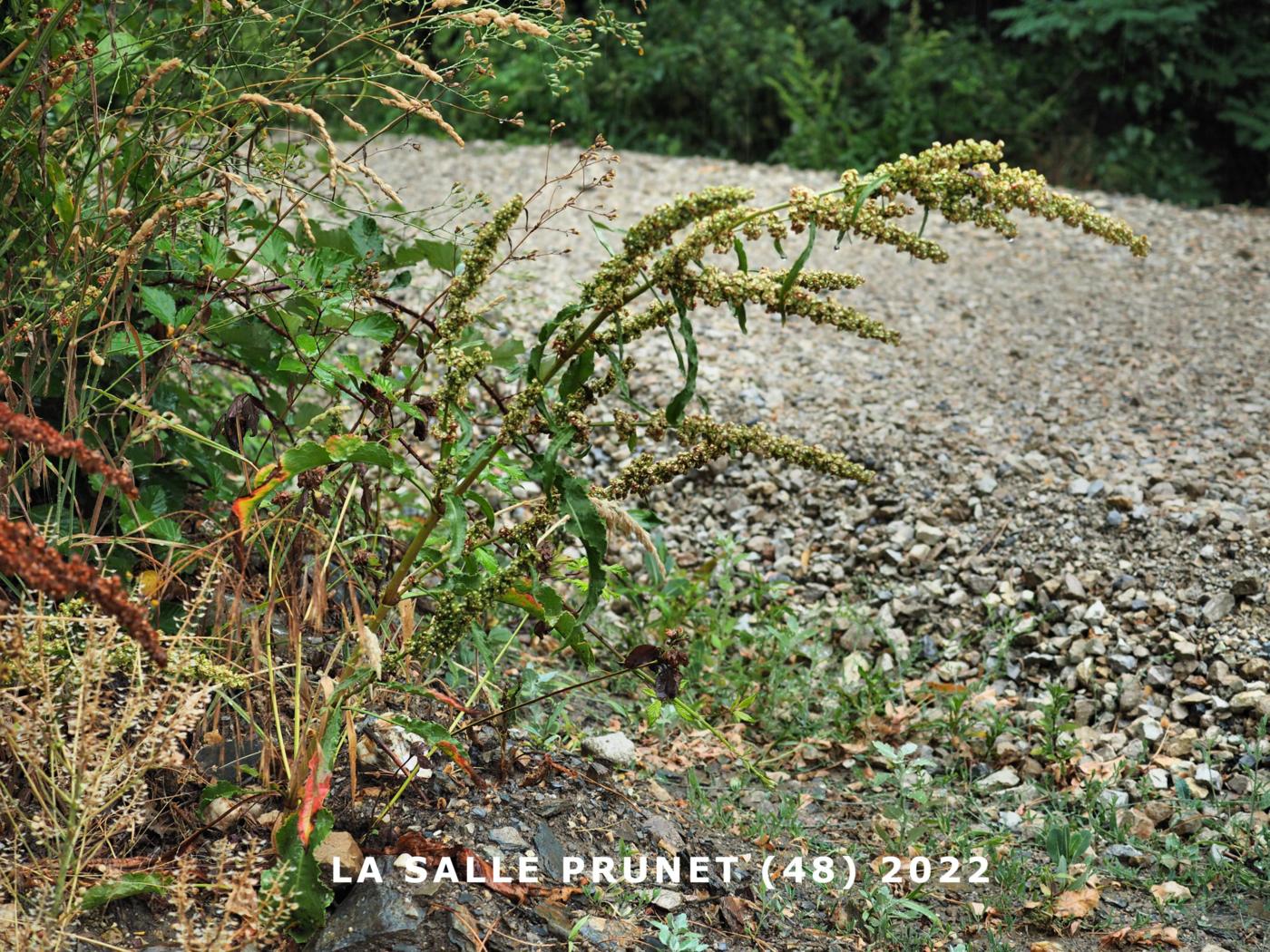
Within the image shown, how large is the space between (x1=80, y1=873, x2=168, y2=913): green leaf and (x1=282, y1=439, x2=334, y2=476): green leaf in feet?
2.01

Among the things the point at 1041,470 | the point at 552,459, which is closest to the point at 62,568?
the point at 552,459

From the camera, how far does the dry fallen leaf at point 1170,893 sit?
7.48 ft

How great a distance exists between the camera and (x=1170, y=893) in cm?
229

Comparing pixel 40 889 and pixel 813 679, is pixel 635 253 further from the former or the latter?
pixel 813 679

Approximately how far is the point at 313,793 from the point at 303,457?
1.60ft

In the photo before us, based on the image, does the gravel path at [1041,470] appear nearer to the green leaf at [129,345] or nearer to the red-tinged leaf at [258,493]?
the green leaf at [129,345]

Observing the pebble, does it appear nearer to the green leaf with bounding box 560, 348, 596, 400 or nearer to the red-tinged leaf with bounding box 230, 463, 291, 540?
the green leaf with bounding box 560, 348, 596, 400

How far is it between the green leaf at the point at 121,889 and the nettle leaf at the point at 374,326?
984mm

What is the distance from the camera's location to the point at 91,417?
2246mm

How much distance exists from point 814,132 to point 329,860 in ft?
22.2

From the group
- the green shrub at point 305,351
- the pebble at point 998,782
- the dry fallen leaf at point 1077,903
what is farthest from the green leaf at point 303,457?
the pebble at point 998,782

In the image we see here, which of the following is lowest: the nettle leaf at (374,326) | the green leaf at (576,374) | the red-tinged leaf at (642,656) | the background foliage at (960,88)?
the red-tinged leaf at (642,656)

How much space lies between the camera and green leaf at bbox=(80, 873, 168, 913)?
5.40 feet

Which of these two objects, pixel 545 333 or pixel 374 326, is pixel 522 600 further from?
pixel 374 326
